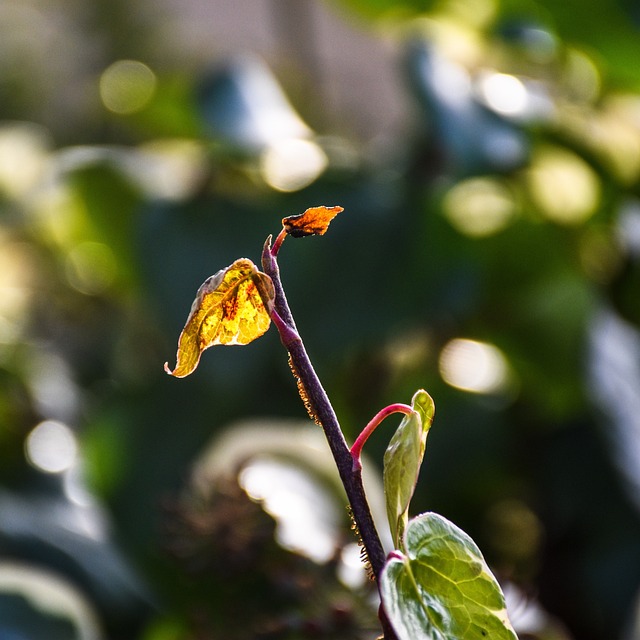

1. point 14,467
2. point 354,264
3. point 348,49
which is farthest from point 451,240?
point 348,49

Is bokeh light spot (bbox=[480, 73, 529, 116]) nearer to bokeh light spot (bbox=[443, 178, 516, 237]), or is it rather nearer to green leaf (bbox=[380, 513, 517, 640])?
bokeh light spot (bbox=[443, 178, 516, 237])

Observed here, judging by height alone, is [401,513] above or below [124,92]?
below

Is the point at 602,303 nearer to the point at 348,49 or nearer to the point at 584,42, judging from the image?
the point at 584,42

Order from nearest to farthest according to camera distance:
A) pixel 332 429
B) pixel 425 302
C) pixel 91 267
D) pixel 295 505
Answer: pixel 332 429 → pixel 295 505 → pixel 425 302 → pixel 91 267

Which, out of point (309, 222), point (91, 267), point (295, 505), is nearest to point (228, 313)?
point (309, 222)

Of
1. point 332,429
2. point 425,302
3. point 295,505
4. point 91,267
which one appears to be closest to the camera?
point 332,429

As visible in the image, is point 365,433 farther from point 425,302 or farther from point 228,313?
point 425,302

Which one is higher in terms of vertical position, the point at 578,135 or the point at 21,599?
the point at 578,135
